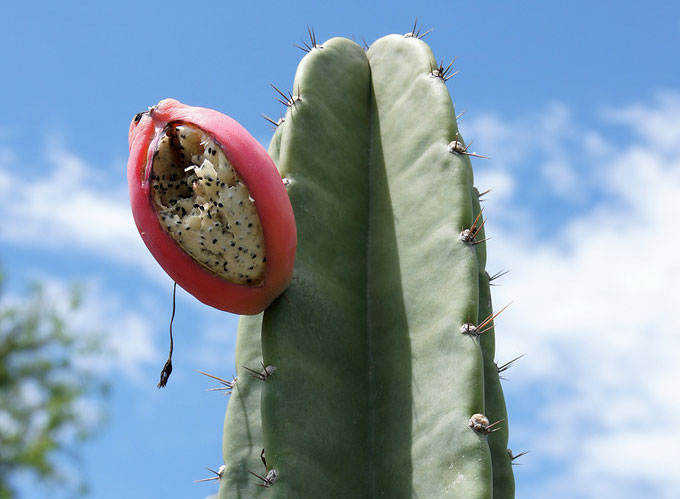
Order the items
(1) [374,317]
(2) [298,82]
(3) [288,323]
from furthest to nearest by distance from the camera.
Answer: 1. (2) [298,82]
2. (1) [374,317]
3. (3) [288,323]

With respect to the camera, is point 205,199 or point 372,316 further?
point 372,316

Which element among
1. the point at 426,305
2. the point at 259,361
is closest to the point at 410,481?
the point at 426,305

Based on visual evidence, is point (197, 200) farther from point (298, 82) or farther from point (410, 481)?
point (410, 481)
